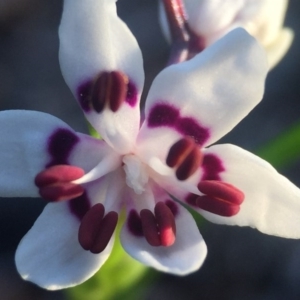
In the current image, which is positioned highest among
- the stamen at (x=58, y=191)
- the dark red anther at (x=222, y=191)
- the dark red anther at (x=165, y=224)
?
the dark red anther at (x=222, y=191)

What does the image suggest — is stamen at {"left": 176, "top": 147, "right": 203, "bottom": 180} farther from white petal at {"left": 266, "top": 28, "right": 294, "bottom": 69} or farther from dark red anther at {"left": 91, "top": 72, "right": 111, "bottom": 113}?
white petal at {"left": 266, "top": 28, "right": 294, "bottom": 69}

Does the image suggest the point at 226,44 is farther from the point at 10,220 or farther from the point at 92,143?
the point at 10,220

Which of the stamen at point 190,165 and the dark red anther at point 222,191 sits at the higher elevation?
the stamen at point 190,165

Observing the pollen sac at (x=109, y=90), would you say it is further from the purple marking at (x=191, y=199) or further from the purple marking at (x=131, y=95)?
the purple marking at (x=191, y=199)

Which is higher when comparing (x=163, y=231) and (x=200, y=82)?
(x=200, y=82)

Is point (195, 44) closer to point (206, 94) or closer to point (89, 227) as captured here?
point (206, 94)

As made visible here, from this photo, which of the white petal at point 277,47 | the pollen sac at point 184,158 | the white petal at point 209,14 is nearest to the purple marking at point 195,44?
the white petal at point 209,14

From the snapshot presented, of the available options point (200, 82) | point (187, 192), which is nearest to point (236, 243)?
point (187, 192)
